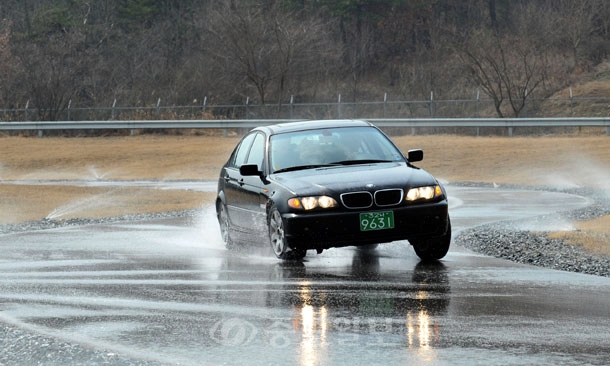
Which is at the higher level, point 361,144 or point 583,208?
point 361,144

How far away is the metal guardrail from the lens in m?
38.2

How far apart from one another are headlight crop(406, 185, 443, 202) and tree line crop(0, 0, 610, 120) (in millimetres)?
35548

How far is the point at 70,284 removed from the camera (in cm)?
1162

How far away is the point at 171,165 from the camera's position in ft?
130

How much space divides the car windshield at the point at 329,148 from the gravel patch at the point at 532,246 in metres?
1.74

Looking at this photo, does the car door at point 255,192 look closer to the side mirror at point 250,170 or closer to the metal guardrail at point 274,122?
the side mirror at point 250,170

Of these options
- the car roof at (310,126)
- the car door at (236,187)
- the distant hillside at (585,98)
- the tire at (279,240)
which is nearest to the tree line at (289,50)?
the distant hillside at (585,98)

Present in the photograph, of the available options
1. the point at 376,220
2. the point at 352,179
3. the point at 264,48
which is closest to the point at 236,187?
the point at 352,179

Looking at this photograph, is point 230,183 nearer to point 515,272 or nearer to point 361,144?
point 361,144

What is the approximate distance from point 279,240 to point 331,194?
98cm

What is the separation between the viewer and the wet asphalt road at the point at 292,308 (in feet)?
25.6

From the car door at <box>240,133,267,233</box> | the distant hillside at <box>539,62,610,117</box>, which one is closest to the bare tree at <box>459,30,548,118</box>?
the distant hillside at <box>539,62,610,117</box>

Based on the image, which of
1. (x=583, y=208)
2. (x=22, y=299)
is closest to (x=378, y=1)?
(x=583, y=208)

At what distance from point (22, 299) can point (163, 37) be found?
6784 cm
